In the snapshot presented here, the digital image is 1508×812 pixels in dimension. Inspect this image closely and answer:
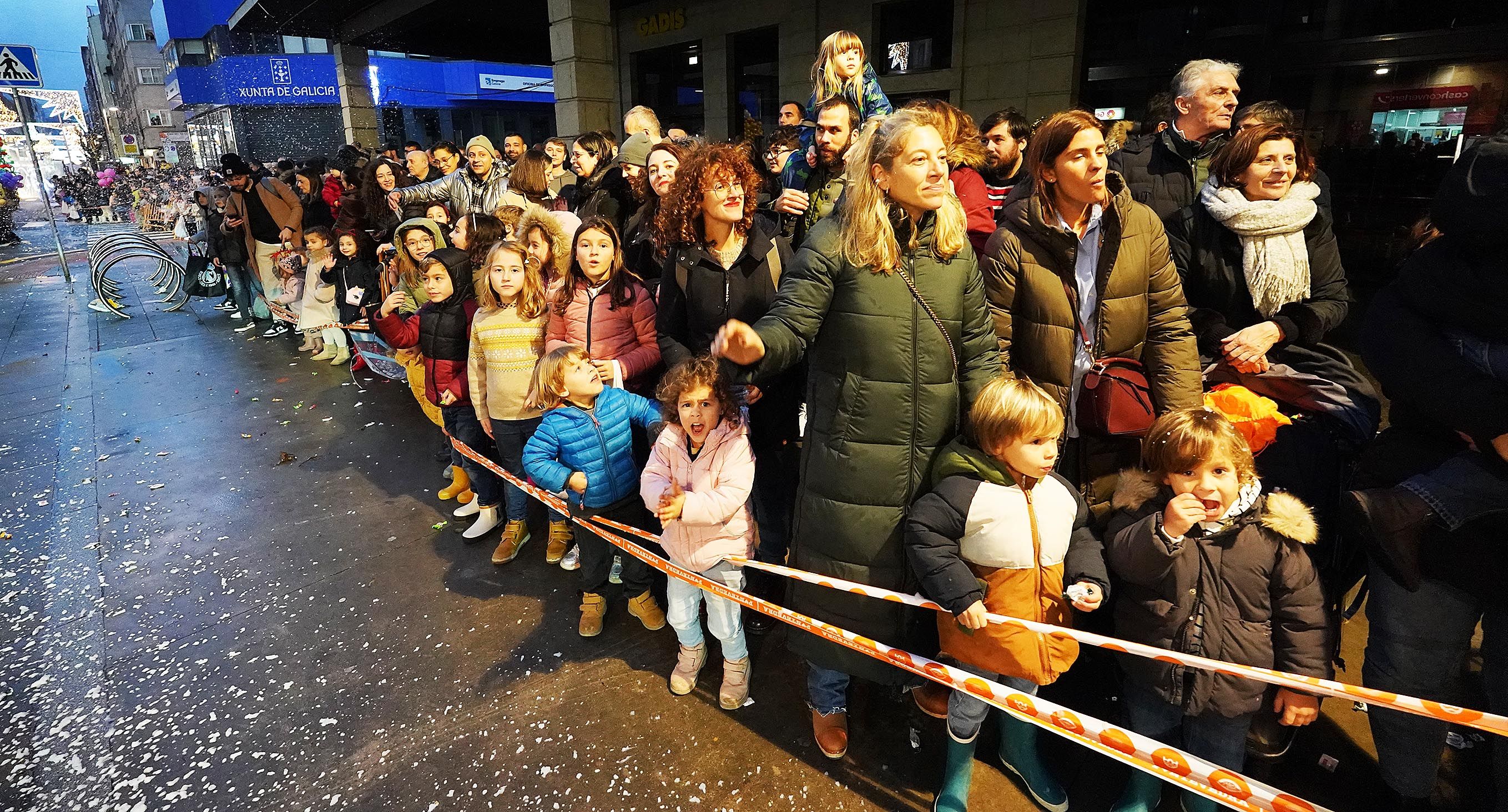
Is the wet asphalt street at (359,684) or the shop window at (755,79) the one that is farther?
the shop window at (755,79)

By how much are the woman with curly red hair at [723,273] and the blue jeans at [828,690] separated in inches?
33.6

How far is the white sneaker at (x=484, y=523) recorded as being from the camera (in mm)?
4516

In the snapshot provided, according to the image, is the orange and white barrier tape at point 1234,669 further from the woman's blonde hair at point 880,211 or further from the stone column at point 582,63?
the stone column at point 582,63

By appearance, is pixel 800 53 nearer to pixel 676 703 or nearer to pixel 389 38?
pixel 676 703

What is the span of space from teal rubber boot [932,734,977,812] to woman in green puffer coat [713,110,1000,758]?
0.38 meters

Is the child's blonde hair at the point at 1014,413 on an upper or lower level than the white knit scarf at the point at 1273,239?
lower

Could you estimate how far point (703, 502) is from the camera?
2.74 metres

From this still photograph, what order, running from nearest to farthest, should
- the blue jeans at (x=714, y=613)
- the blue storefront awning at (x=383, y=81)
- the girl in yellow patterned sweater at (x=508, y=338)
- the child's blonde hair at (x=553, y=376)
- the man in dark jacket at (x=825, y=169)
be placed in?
the blue jeans at (x=714, y=613) → the child's blonde hair at (x=553, y=376) → the man in dark jacket at (x=825, y=169) → the girl in yellow patterned sweater at (x=508, y=338) → the blue storefront awning at (x=383, y=81)

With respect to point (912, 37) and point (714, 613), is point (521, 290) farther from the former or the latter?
point (912, 37)

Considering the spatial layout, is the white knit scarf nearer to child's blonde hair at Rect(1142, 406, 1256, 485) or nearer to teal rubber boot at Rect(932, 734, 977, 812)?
child's blonde hair at Rect(1142, 406, 1256, 485)

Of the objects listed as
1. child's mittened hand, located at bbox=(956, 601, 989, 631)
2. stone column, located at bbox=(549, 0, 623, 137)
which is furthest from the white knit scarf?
stone column, located at bbox=(549, 0, 623, 137)

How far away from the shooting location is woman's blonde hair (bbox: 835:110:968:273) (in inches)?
87.7

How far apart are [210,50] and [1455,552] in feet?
162

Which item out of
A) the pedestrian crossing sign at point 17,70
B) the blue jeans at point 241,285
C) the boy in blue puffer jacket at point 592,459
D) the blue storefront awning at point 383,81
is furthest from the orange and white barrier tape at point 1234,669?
the blue storefront awning at point 383,81
